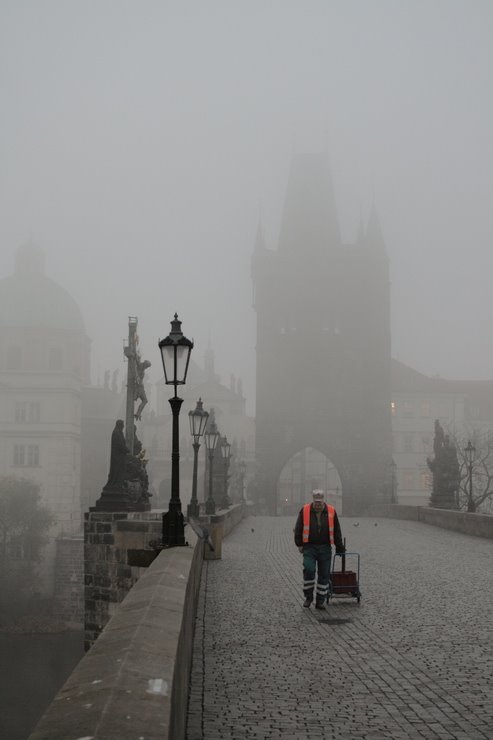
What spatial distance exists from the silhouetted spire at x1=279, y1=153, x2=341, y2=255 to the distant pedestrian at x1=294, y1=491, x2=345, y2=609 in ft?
216

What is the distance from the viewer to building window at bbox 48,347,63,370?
87.1 metres

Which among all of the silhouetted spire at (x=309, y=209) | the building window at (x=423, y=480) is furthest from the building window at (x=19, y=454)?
the building window at (x=423, y=480)

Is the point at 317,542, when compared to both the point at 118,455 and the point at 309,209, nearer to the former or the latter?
the point at 118,455

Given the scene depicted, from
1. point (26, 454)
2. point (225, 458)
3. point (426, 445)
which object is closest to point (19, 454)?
point (26, 454)

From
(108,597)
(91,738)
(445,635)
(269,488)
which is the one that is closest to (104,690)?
(91,738)

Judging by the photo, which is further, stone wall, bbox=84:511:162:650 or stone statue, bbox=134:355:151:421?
stone statue, bbox=134:355:151:421

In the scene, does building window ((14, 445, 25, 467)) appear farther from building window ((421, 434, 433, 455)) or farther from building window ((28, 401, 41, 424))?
building window ((421, 434, 433, 455))

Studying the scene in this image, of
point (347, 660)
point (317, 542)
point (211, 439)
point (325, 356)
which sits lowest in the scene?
point (347, 660)

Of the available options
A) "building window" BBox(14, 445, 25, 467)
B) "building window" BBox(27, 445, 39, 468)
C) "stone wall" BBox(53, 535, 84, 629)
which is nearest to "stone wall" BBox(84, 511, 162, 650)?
"stone wall" BBox(53, 535, 84, 629)

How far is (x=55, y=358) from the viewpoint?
3435 inches

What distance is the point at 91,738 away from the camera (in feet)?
9.73

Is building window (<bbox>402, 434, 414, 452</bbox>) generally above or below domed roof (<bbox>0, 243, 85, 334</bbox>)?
below

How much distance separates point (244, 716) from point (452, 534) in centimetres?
2156

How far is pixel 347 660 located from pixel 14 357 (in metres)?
82.3
